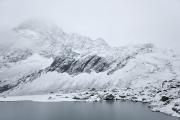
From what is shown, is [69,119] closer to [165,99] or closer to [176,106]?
[176,106]

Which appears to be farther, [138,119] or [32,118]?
[32,118]

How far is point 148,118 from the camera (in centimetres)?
12556

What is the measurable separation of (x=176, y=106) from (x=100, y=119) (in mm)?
40882

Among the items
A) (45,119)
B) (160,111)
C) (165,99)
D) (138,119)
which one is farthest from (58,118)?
(165,99)

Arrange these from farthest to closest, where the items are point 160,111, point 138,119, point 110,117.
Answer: point 160,111 → point 110,117 → point 138,119

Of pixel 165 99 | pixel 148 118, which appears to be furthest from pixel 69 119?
pixel 165 99

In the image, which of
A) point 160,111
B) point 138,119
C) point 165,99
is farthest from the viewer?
point 165,99

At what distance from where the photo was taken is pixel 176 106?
137500 millimetres

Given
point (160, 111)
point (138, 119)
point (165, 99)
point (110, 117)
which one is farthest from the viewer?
point (165, 99)

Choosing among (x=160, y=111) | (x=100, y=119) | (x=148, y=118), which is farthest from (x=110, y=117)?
(x=160, y=111)

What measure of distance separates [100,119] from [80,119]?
31.7 feet

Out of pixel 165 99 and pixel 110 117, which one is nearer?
pixel 110 117

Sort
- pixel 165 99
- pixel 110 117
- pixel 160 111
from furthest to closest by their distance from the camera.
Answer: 1. pixel 165 99
2. pixel 160 111
3. pixel 110 117

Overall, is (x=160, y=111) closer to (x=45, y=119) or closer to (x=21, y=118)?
(x=45, y=119)
